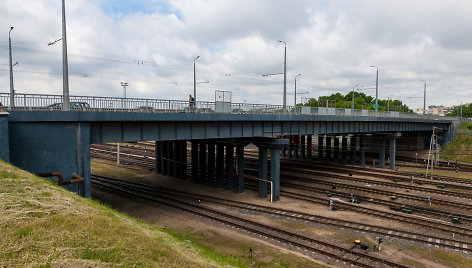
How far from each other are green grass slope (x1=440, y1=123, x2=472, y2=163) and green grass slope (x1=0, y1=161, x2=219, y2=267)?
6141cm

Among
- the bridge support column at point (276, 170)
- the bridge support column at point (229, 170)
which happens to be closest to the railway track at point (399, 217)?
the bridge support column at point (276, 170)

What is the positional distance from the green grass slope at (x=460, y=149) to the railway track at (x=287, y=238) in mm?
48082

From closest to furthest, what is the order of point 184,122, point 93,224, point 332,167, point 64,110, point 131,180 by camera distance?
point 93,224
point 64,110
point 184,122
point 131,180
point 332,167

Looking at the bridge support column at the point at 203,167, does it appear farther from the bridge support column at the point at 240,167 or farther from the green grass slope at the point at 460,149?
the green grass slope at the point at 460,149

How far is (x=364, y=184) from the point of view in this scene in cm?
3766

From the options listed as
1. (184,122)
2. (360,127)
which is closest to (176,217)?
(184,122)

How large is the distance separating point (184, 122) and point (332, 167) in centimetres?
3234

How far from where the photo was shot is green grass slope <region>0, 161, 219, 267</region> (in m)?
7.09

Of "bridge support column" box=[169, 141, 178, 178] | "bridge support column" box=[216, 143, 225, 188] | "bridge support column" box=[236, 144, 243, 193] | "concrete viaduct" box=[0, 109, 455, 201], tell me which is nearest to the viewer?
"concrete viaduct" box=[0, 109, 455, 201]

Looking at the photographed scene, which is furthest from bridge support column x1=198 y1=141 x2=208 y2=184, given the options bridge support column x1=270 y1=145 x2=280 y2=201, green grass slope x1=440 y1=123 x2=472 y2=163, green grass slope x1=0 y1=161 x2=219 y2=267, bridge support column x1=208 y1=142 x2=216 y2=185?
green grass slope x1=440 y1=123 x2=472 y2=163

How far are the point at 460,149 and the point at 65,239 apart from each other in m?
70.8

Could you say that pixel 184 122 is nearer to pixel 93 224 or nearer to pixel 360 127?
pixel 93 224

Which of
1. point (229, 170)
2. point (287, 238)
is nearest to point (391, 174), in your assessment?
point (229, 170)

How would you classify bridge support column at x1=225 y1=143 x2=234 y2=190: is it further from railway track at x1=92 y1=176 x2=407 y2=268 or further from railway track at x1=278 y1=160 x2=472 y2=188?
railway track at x1=278 y1=160 x2=472 y2=188
